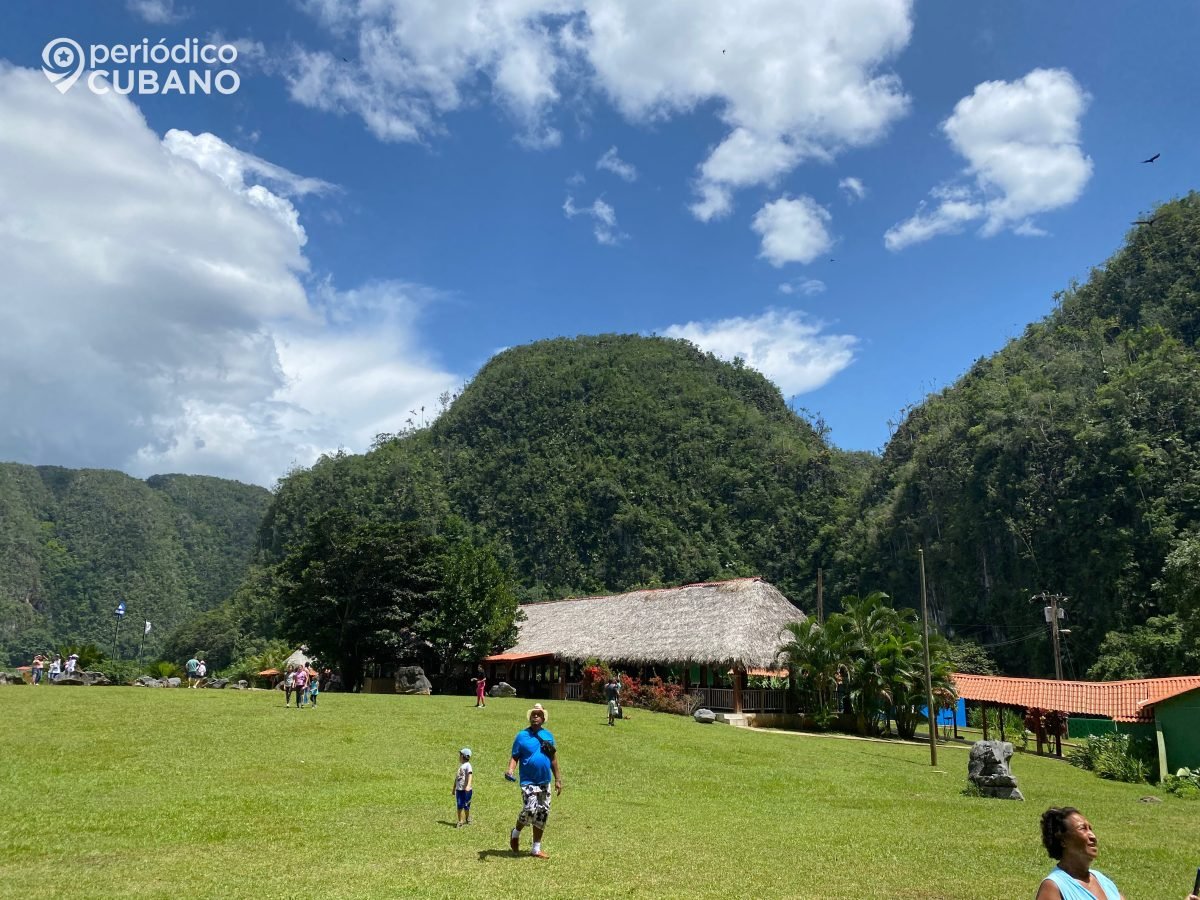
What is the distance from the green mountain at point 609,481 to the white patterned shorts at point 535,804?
281 feet

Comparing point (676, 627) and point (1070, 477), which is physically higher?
point (1070, 477)

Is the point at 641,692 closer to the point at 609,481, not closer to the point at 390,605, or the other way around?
the point at 390,605

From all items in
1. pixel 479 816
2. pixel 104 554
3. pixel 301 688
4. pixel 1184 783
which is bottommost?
pixel 479 816

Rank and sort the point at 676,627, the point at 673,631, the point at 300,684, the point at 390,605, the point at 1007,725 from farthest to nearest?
the point at 390,605
the point at 1007,725
the point at 676,627
the point at 673,631
the point at 300,684

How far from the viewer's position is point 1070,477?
63.1 metres

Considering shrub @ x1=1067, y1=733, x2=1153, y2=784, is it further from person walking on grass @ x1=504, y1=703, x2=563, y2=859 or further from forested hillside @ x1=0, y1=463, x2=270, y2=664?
forested hillside @ x1=0, y1=463, x2=270, y2=664

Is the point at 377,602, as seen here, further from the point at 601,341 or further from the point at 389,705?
the point at 601,341

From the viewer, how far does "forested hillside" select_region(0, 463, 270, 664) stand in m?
117

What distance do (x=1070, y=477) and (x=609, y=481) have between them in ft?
184

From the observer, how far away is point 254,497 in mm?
174000

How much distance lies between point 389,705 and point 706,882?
18.6 metres

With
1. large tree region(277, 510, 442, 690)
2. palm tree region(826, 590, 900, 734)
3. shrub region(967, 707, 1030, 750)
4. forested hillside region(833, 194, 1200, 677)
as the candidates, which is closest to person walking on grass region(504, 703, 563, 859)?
palm tree region(826, 590, 900, 734)

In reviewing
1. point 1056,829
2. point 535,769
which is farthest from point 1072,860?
point 535,769

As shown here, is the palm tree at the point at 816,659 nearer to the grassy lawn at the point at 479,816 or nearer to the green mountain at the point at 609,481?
the grassy lawn at the point at 479,816
